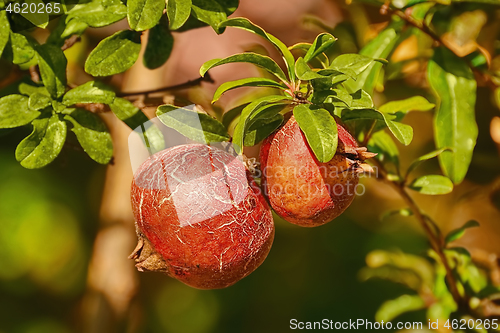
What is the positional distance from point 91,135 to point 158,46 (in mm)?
234

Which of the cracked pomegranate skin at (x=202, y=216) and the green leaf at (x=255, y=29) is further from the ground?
the green leaf at (x=255, y=29)

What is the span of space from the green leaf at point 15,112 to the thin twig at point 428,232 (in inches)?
24.8

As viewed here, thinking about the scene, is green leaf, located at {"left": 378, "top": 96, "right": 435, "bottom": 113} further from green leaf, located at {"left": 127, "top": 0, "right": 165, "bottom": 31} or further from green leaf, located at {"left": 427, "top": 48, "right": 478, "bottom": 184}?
green leaf, located at {"left": 127, "top": 0, "right": 165, "bottom": 31}

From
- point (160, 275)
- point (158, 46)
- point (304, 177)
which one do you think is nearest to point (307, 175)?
point (304, 177)

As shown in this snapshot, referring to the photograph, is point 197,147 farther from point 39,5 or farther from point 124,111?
point 39,5

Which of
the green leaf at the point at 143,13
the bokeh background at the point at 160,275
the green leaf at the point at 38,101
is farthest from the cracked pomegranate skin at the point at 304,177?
the bokeh background at the point at 160,275

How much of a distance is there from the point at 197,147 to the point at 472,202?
1.00 meters

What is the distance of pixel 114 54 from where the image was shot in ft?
2.06

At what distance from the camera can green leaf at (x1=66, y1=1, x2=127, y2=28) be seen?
615 millimetres

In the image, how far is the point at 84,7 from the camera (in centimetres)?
65

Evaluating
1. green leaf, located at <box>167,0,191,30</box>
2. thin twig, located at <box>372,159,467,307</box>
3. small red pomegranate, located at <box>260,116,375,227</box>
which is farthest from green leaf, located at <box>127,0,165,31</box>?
thin twig, located at <box>372,159,467,307</box>

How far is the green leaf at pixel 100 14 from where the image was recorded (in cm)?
62

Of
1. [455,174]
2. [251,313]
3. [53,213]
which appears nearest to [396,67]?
[455,174]

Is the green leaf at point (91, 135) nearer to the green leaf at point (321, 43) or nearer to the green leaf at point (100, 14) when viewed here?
the green leaf at point (100, 14)
